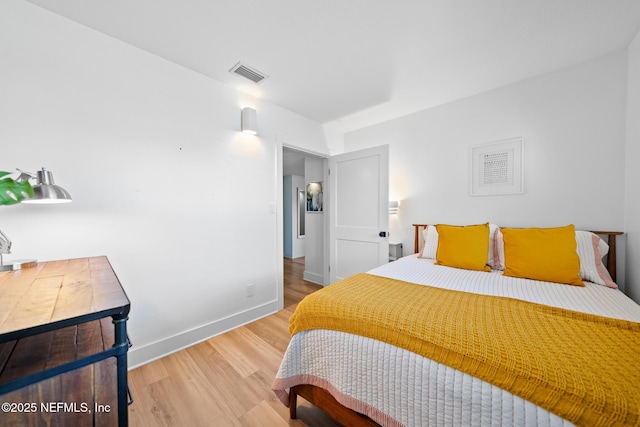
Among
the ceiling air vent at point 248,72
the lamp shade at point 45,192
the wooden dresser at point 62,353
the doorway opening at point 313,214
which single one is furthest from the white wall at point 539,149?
the lamp shade at point 45,192

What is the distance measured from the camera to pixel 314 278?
388 centimetres

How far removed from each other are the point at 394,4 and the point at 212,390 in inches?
108

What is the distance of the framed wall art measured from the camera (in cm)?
234

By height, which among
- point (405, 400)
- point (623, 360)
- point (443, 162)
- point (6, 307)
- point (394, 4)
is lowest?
point (405, 400)

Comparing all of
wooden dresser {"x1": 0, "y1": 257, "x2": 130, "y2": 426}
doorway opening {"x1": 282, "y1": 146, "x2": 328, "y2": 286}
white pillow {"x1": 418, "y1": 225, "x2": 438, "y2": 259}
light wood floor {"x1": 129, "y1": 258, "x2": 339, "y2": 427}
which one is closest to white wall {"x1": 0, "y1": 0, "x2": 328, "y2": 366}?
light wood floor {"x1": 129, "y1": 258, "x2": 339, "y2": 427}

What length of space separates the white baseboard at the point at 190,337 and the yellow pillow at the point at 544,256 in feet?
7.78

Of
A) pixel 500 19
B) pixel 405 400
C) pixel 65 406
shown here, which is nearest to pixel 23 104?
pixel 65 406

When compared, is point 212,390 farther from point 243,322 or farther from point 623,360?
point 623,360

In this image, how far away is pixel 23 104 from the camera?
4.63 ft

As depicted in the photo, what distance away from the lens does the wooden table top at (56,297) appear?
68 cm

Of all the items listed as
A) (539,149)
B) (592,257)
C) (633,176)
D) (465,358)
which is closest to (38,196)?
(465,358)

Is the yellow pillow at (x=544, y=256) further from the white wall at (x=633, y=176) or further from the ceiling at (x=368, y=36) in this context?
the ceiling at (x=368, y=36)

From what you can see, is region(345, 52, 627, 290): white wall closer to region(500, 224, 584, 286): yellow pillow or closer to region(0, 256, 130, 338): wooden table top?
region(500, 224, 584, 286): yellow pillow

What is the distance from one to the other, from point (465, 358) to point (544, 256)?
1.47 m
